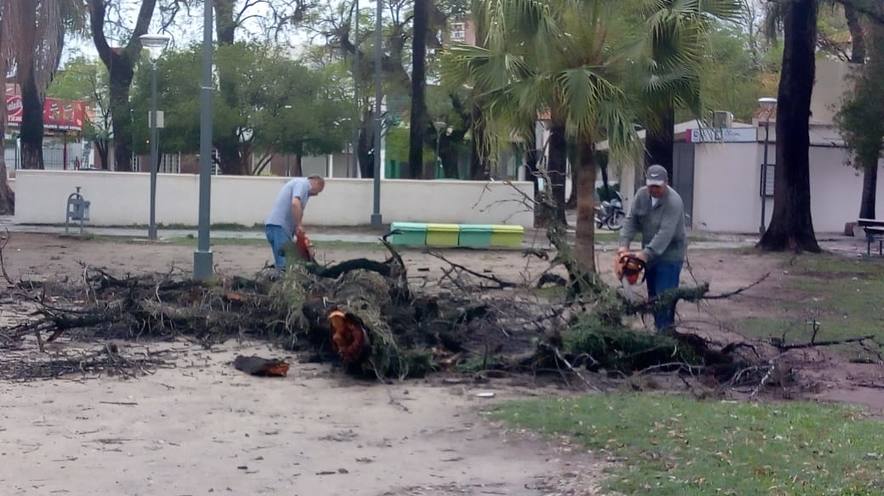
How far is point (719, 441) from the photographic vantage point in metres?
7.05

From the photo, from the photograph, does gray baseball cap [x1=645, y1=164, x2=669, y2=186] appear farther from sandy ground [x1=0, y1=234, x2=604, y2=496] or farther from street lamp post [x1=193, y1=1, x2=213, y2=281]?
street lamp post [x1=193, y1=1, x2=213, y2=281]

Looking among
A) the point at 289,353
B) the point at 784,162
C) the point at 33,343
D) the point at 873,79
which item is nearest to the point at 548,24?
the point at 289,353

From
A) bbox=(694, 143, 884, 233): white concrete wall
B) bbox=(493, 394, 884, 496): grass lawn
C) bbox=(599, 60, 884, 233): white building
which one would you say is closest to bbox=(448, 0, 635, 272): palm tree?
bbox=(493, 394, 884, 496): grass lawn

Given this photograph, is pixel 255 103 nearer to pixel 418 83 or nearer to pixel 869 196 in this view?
pixel 418 83

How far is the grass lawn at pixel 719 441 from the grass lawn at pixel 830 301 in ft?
12.1

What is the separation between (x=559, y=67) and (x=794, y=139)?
10349mm

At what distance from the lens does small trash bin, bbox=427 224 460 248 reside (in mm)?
23094

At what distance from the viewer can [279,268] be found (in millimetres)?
12609

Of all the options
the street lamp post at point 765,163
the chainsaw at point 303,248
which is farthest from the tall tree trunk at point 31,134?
the chainsaw at point 303,248

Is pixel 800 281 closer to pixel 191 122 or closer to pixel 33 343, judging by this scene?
pixel 33 343

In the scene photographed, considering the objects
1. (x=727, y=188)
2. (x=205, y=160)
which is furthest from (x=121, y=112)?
(x=205, y=160)

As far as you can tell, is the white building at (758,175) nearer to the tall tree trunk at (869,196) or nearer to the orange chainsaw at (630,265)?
the tall tree trunk at (869,196)

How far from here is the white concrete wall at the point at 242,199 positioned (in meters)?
27.8

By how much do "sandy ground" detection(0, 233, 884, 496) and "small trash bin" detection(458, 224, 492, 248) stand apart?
12.6 m
